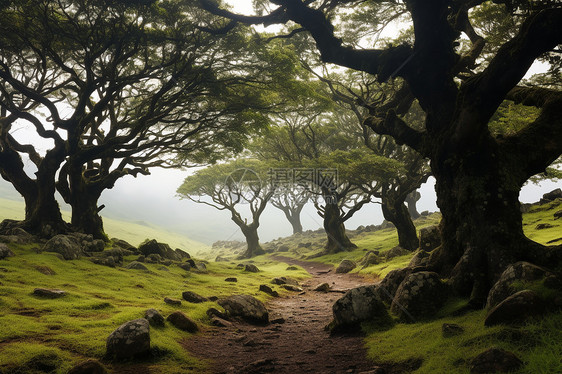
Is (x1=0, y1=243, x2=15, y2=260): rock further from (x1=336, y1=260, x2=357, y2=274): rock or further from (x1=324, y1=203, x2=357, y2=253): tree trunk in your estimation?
(x1=324, y1=203, x2=357, y2=253): tree trunk

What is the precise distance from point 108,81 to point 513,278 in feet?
71.3

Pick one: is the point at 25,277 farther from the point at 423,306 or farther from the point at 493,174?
the point at 493,174

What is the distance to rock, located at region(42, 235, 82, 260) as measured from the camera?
14.7 metres

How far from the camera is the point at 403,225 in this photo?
2512 centimetres

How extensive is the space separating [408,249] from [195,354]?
70.5 ft

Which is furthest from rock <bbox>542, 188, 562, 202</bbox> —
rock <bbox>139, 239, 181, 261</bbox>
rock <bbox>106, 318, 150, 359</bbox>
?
rock <bbox>106, 318, 150, 359</bbox>

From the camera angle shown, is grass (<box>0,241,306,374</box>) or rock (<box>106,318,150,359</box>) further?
rock (<box>106,318,150,359</box>)

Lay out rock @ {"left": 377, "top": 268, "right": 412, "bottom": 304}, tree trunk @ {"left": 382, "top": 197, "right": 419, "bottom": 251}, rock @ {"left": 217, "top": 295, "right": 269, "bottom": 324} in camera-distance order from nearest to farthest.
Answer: rock @ {"left": 377, "top": 268, "right": 412, "bottom": 304} → rock @ {"left": 217, "top": 295, "right": 269, "bottom": 324} → tree trunk @ {"left": 382, "top": 197, "right": 419, "bottom": 251}

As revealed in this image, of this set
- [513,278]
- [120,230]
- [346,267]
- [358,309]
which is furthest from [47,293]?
[120,230]

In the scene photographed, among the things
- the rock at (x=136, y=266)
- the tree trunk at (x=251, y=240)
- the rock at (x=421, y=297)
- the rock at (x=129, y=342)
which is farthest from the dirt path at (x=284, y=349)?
the tree trunk at (x=251, y=240)

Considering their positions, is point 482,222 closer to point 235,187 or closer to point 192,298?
point 192,298

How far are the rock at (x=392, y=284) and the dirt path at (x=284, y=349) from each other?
6.71 feet

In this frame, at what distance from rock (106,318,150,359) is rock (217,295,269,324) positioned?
4.34 metres

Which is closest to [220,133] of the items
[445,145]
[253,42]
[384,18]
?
[253,42]
